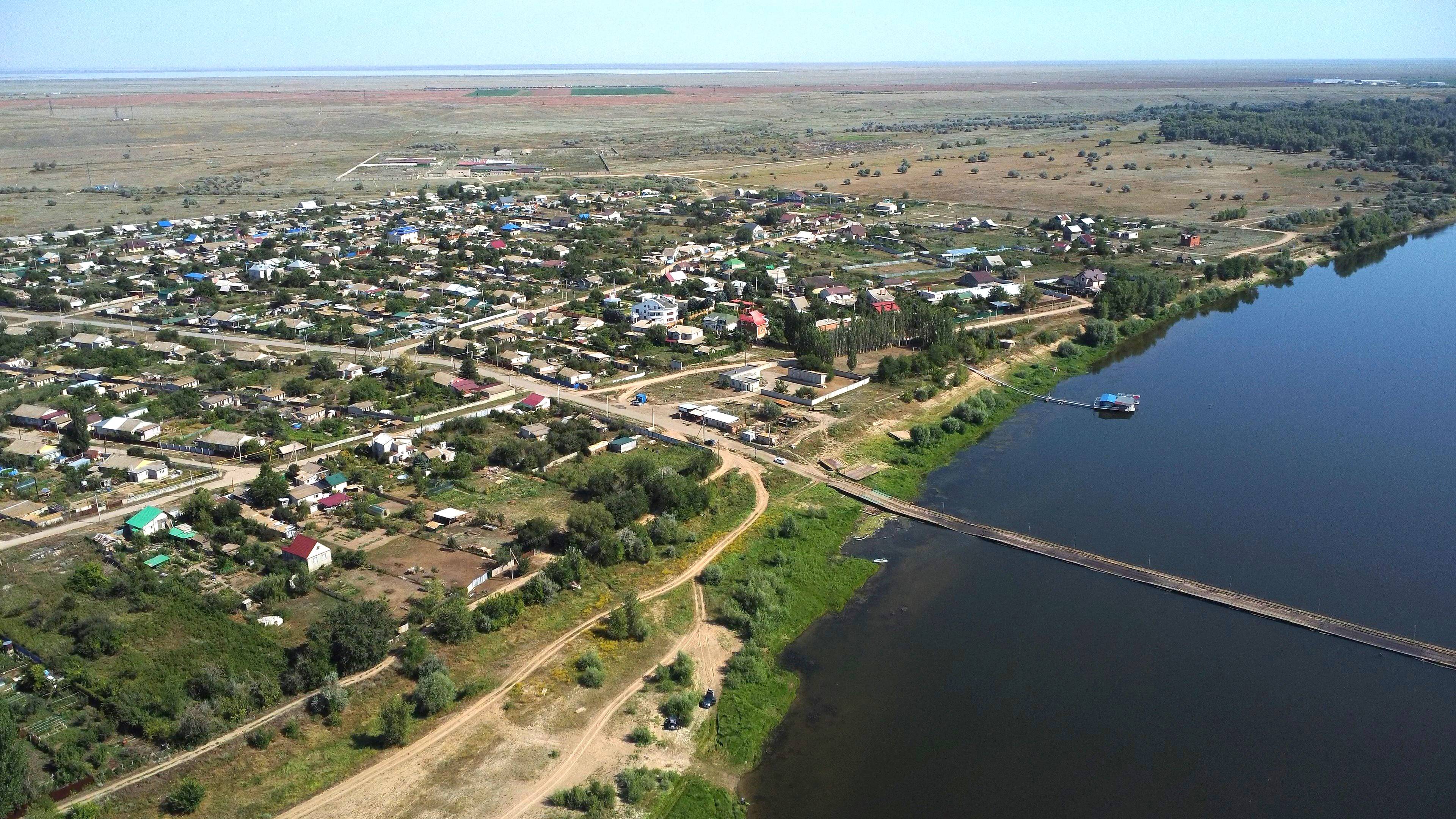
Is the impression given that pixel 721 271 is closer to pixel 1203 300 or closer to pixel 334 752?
pixel 1203 300

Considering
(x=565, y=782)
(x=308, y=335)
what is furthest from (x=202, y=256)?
(x=565, y=782)

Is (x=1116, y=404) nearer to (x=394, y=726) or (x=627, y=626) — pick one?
(x=627, y=626)

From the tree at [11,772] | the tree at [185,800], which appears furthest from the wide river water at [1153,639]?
the tree at [11,772]

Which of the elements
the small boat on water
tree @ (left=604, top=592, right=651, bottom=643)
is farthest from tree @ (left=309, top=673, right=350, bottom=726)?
the small boat on water

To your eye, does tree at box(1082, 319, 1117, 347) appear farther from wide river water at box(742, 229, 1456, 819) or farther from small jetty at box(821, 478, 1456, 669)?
small jetty at box(821, 478, 1456, 669)

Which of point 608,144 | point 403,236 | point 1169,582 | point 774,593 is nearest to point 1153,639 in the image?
point 1169,582

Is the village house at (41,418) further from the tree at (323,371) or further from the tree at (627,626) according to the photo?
the tree at (627,626)
